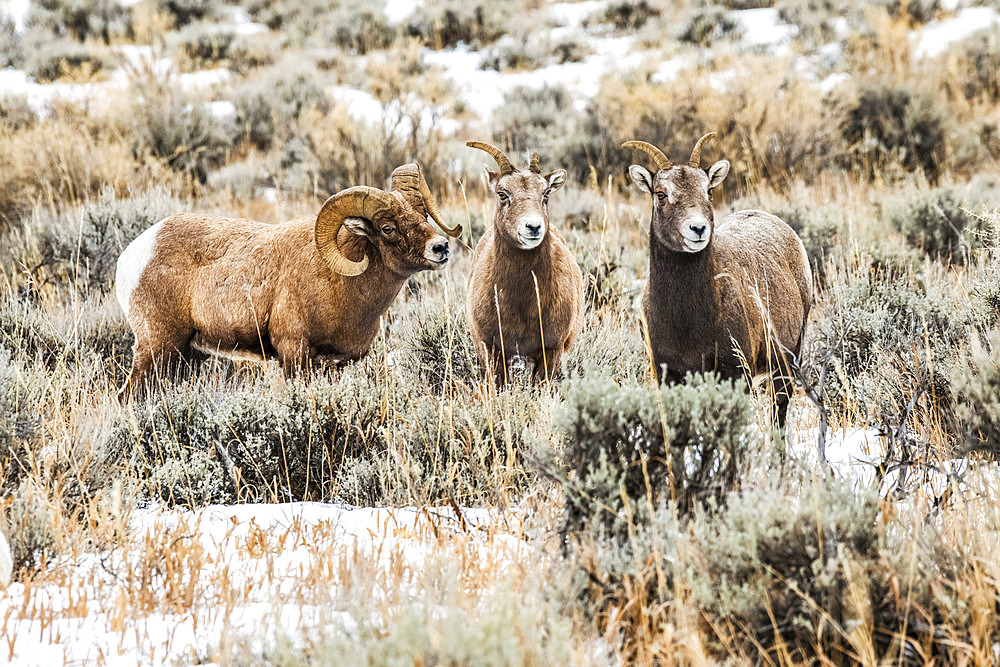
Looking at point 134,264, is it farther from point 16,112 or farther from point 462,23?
point 462,23

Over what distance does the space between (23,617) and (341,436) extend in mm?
1781

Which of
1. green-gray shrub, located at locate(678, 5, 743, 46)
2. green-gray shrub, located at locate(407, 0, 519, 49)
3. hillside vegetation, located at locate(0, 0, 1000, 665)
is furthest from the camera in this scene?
green-gray shrub, located at locate(407, 0, 519, 49)

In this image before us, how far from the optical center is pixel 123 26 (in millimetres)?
18828

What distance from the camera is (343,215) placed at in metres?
4.81

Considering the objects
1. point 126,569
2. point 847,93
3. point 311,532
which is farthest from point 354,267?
point 847,93

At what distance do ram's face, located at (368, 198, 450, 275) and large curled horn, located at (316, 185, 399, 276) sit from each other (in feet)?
0.24

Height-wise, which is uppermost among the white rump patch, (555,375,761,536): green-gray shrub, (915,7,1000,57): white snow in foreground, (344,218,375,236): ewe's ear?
(915,7,1000,57): white snow in foreground

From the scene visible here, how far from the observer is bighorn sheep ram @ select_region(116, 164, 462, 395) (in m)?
4.81

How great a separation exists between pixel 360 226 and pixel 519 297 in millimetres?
1040

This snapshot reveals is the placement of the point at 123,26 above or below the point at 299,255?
above

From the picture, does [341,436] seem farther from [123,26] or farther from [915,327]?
[123,26]

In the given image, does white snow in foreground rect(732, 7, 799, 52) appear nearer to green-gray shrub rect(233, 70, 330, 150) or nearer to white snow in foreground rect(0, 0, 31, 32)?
green-gray shrub rect(233, 70, 330, 150)

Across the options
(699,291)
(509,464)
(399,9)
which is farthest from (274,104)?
(509,464)

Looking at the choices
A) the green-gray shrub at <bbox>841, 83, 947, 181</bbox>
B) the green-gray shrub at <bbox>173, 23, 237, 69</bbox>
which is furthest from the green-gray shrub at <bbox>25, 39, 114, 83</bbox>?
the green-gray shrub at <bbox>841, 83, 947, 181</bbox>
